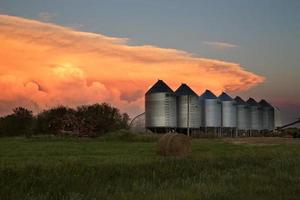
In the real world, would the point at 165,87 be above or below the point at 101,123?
above

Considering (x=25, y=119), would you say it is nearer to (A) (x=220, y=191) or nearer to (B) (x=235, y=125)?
(B) (x=235, y=125)

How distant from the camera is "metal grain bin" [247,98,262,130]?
116925 mm

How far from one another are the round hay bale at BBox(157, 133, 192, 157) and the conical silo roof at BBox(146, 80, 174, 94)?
52.5 meters

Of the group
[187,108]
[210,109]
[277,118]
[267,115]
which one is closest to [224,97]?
[210,109]

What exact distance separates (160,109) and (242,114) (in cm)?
3224

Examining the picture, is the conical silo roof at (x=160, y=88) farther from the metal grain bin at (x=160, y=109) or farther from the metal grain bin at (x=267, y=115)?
the metal grain bin at (x=267, y=115)

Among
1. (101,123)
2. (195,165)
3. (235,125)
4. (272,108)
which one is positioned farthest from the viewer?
(272,108)

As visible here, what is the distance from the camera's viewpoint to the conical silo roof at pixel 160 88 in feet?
287

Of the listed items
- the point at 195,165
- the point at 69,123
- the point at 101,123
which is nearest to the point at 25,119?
the point at 101,123

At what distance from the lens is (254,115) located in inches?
4670

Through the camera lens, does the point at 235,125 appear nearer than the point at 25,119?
No

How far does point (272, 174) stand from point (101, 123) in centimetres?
6676

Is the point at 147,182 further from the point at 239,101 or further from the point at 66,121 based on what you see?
the point at 239,101

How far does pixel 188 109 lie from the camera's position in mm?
89062
